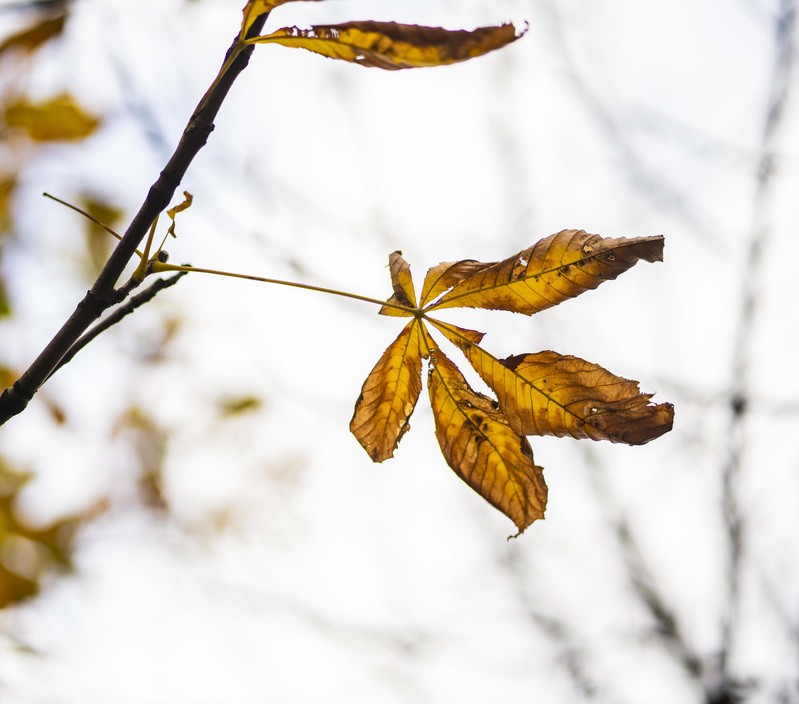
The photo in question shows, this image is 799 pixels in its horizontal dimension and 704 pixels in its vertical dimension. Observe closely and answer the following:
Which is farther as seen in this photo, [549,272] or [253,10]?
[549,272]

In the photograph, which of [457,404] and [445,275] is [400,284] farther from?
[457,404]

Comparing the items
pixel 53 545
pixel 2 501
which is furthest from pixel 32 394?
pixel 53 545

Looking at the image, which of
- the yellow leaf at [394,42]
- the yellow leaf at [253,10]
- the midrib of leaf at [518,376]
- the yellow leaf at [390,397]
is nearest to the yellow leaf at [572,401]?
the midrib of leaf at [518,376]

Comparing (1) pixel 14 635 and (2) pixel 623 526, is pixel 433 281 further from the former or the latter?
(2) pixel 623 526

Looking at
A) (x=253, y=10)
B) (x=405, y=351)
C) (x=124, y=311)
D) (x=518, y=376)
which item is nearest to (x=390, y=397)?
(x=405, y=351)

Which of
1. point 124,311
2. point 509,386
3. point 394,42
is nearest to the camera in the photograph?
point 394,42

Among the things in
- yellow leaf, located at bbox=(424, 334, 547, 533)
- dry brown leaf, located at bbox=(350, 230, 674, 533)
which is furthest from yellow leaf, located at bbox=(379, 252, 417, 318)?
yellow leaf, located at bbox=(424, 334, 547, 533)

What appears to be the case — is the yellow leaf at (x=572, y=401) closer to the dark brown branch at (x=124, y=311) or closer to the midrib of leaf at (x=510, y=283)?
the midrib of leaf at (x=510, y=283)
